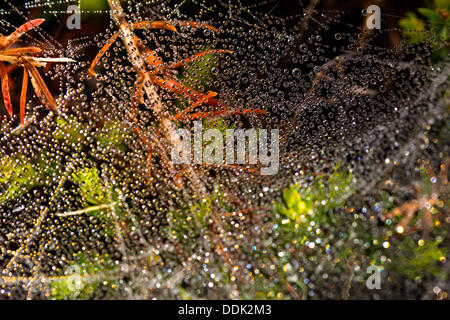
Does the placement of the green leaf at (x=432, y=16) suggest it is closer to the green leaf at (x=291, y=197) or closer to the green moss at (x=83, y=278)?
the green leaf at (x=291, y=197)

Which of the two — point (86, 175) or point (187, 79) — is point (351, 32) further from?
point (86, 175)

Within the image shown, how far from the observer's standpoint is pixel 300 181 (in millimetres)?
429

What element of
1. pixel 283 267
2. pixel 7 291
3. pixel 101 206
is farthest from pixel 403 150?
pixel 7 291

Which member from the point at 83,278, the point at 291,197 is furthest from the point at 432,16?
the point at 83,278

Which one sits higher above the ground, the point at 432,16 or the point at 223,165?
the point at 432,16

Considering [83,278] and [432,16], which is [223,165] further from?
[432,16]

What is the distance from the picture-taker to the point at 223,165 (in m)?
0.48

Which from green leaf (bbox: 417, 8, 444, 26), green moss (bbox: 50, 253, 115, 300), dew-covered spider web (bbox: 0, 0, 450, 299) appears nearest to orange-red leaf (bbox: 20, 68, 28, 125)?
dew-covered spider web (bbox: 0, 0, 450, 299)

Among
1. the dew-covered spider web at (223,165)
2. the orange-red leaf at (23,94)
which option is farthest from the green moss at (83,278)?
the orange-red leaf at (23,94)

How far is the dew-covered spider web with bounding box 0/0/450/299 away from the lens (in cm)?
39

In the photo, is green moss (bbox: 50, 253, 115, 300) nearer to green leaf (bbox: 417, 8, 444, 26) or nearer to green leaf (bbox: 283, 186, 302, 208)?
green leaf (bbox: 283, 186, 302, 208)

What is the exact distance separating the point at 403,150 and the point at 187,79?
1.02ft

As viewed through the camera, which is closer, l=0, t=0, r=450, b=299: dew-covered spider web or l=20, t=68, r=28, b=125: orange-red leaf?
l=0, t=0, r=450, b=299: dew-covered spider web
